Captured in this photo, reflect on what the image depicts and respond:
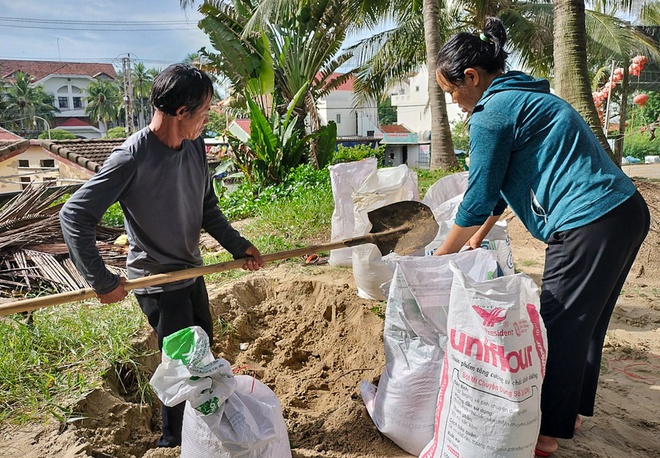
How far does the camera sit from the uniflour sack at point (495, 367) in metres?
1.49

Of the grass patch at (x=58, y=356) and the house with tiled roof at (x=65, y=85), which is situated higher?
the house with tiled roof at (x=65, y=85)

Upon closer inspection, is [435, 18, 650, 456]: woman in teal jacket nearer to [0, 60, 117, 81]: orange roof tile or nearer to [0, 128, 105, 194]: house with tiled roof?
[0, 128, 105, 194]: house with tiled roof

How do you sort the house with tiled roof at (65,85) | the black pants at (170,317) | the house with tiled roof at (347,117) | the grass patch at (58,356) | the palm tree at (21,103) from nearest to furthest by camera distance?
the black pants at (170,317) < the grass patch at (58,356) < the house with tiled roof at (347,117) < the palm tree at (21,103) < the house with tiled roof at (65,85)

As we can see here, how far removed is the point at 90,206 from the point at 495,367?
4.68ft

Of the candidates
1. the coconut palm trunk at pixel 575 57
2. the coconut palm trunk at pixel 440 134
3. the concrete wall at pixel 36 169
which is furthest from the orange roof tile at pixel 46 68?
the coconut palm trunk at pixel 575 57

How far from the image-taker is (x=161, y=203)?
1.84 m

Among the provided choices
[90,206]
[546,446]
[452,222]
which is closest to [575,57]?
[452,222]

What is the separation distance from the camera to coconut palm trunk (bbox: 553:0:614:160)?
16.8 feet

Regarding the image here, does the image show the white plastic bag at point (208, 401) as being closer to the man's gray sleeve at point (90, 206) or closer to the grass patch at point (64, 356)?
the man's gray sleeve at point (90, 206)

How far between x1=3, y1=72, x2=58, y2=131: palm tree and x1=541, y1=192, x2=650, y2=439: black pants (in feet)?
187

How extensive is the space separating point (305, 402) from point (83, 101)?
63.0m

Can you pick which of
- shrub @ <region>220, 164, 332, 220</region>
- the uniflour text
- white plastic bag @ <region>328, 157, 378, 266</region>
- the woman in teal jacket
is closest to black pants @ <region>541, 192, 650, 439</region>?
the woman in teal jacket

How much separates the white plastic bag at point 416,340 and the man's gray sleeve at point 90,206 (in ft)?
3.38

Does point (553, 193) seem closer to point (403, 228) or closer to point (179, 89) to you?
point (403, 228)
